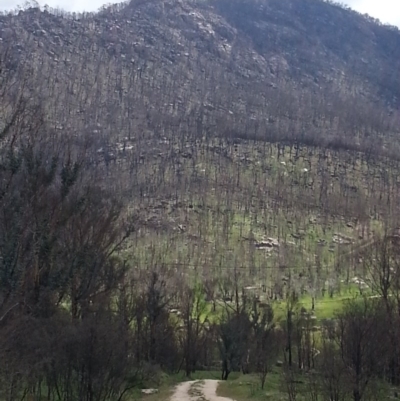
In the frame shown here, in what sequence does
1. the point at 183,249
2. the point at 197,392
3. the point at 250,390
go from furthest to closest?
the point at 183,249
the point at 250,390
the point at 197,392

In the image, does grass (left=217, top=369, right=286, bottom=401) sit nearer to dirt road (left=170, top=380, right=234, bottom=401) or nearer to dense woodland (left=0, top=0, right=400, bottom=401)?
dirt road (left=170, top=380, right=234, bottom=401)

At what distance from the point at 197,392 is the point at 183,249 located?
8634 centimetres

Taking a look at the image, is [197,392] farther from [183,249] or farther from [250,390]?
[183,249]

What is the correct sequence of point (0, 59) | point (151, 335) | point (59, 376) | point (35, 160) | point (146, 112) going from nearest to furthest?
point (0, 59) → point (59, 376) → point (35, 160) → point (151, 335) → point (146, 112)

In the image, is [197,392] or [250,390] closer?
[197,392]

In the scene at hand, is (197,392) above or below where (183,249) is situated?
below

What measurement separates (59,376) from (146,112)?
186385mm

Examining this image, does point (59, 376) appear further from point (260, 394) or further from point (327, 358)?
point (260, 394)

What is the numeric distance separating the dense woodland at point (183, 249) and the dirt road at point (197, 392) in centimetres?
196

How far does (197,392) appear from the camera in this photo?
2966cm

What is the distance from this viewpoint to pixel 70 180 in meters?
16.9

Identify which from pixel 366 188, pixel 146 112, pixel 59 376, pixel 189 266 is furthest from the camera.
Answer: pixel 146 112

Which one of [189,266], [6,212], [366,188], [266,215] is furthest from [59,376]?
[366,188]

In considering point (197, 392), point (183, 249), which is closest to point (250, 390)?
point (197, 392)
